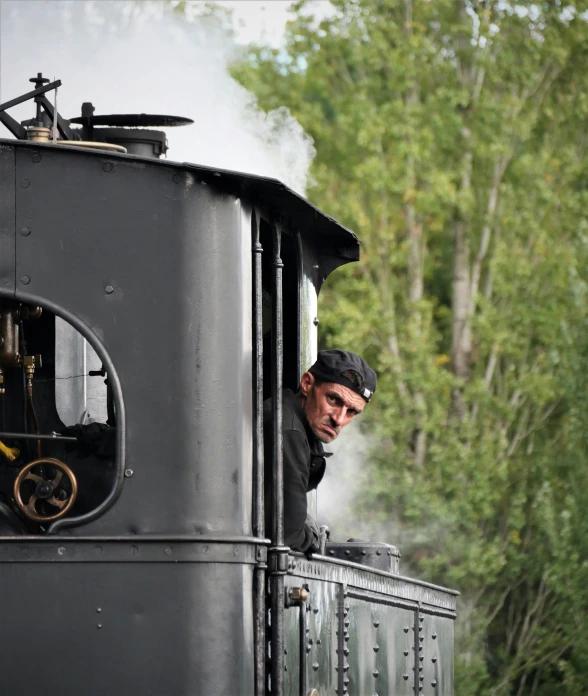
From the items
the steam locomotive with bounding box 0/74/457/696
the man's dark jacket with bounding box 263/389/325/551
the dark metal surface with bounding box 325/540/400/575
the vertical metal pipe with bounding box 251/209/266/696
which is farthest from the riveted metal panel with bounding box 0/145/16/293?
the dark metal surface with bounding box 325/540/400/575

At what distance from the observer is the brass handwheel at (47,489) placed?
3.99 meters

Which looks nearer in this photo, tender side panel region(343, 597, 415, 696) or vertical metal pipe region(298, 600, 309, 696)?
vertical metal pipe region(298, 600, 309, 696)

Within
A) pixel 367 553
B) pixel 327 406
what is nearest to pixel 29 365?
pixel 327 406

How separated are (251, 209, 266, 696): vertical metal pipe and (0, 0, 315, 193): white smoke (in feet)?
30.3

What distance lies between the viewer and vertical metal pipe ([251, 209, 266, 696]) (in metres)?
3.86

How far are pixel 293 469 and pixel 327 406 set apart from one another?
0.33 metres

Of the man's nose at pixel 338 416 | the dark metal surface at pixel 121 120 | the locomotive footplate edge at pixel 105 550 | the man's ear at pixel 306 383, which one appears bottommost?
the locomotive footplate edge at pixel 105 550

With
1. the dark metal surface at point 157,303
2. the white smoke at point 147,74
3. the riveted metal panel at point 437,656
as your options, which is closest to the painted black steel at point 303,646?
the dark metal surface at point 157,303

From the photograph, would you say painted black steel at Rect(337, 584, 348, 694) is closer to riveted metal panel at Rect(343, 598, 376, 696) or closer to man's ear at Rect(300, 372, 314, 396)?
riveted metal panel at Rect(343, 598, 376, 696)

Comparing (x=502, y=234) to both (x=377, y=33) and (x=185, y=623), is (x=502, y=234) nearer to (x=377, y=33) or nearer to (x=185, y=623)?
(x=377, y=33)

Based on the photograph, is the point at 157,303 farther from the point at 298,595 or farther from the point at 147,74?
the point at 147,74

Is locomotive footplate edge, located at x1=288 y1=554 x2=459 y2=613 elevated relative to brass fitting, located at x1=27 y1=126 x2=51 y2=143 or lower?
lower

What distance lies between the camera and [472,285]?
70.1 ft

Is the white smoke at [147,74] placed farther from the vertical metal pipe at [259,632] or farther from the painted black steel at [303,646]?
the vertical metal pipe at [259,632]
